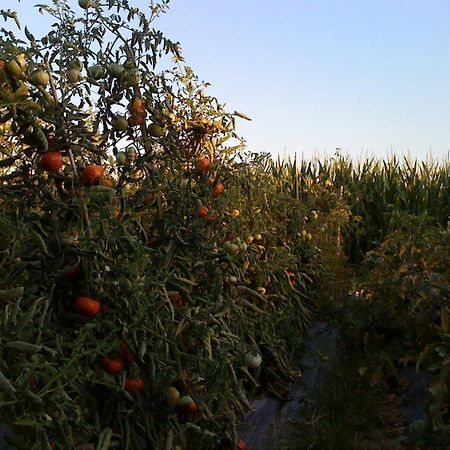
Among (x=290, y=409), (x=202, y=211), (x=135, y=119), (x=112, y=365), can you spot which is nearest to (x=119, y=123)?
(x=135, y=119)

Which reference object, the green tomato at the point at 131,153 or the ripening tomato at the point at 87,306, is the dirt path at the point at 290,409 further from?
the green tomato at the point at 131,153

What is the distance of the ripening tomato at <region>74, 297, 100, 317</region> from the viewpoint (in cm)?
228

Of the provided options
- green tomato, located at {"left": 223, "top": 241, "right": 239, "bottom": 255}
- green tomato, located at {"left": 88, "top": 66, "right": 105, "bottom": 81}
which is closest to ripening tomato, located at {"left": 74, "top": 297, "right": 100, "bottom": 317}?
green tomato, located at {"left": 88, "top": 66, "right": 105, "bottom": 81}

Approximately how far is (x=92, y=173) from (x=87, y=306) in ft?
1.47

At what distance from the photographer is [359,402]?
3.76 m

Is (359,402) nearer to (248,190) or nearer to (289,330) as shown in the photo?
(289,330)

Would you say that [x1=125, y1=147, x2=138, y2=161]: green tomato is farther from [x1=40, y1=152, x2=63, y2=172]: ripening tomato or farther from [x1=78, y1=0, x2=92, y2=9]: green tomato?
[x1=78, y1=0, x2=92, y2=9]: green tomato

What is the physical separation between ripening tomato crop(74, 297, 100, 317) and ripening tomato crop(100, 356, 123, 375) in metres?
0.18

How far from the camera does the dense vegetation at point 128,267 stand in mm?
2160

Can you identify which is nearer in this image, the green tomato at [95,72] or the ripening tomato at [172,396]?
the ripening tomato at [172,396]

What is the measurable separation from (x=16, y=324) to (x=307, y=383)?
2.47 m

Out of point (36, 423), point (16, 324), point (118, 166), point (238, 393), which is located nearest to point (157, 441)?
point (238, 393)

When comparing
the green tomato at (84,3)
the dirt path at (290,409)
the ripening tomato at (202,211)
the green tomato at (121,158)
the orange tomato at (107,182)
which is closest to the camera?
the orange tomato at (107,182)

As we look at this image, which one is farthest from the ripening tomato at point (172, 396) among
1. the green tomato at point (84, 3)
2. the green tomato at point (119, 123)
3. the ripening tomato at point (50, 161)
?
the green tomato at point (84, 3)
